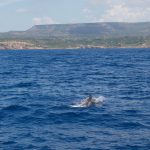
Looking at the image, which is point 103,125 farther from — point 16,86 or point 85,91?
point 16,86

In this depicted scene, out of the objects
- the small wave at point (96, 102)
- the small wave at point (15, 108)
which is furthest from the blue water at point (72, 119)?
the small wave at point (96, 102)

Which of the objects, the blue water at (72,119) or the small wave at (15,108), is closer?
the blue water at (72,119)

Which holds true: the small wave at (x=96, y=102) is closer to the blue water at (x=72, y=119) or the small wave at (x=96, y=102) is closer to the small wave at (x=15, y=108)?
the blue water at (x=72, y=119)

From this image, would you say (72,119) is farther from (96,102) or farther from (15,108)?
(96,102)

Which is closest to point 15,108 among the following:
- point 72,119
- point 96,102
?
point 72,119

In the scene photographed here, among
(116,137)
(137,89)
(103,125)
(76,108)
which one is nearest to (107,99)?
(76,108)

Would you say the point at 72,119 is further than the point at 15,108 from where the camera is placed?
No

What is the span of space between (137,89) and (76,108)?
19688mm

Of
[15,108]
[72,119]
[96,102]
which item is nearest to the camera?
[72,119]

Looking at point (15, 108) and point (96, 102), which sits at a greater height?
point (15, 108)

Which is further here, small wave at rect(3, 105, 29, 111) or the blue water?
small wave at rect(3, 105, 29, 111)

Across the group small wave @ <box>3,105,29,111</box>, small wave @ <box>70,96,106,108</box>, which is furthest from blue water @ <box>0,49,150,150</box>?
small wave @ <box>70,96,106,108</box>

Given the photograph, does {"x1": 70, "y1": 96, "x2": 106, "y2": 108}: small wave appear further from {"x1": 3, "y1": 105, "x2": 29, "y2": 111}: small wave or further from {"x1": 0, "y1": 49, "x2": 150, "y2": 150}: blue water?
{"x1": 3, "y1": 105, "x2": 29, "y2": 111}: small wave

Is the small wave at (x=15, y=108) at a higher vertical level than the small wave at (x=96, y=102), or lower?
higher
